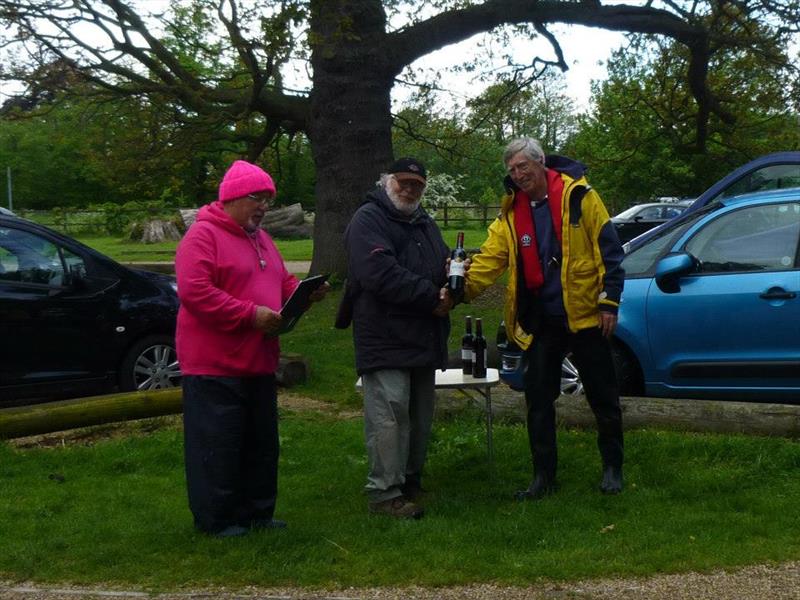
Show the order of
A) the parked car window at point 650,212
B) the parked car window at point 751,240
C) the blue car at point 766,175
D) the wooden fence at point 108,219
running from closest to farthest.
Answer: the parked car window at point 751,240, the blue car at point 766,175, the parked car window at point 650,212, the wooden fence at point 108,219

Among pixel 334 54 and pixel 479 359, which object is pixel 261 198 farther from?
pixel 334 54

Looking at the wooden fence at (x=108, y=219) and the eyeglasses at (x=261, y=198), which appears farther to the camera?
the wooden fence at (x=108, y=219)

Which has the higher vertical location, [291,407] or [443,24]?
[443,24]

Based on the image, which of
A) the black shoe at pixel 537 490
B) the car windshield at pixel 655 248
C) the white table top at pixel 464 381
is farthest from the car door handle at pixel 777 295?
the black shoe at pixel 537 490

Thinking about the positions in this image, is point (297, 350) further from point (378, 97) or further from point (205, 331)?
point (205, 331)

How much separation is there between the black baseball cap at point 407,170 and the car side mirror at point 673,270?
268 cm

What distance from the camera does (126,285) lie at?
9.48 m

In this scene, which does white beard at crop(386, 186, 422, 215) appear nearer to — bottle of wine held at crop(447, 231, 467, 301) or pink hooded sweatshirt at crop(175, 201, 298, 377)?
bottle of wine held at crop(447, 231, 467, 301)

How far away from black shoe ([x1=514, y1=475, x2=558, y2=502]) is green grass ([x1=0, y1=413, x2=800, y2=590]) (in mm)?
90

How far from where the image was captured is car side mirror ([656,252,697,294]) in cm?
757

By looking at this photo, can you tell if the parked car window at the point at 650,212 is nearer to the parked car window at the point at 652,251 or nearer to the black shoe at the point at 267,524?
the parked car window at the point at 652,251

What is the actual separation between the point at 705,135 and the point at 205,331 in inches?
656

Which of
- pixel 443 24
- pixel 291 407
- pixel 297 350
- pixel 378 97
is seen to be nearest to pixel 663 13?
pixel 443 24

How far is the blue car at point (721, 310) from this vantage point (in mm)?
7273
